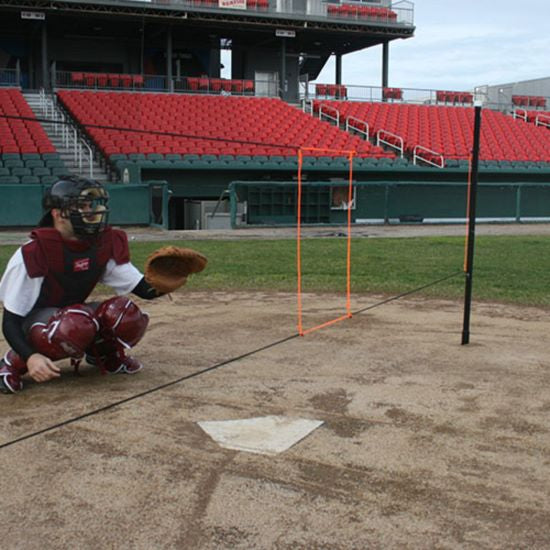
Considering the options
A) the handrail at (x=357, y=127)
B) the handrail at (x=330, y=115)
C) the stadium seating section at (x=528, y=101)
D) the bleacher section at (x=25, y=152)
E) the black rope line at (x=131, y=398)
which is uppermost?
the stadium seating section at (x=528, y=101)

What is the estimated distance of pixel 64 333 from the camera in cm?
445

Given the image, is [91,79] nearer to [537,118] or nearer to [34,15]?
[34,15]

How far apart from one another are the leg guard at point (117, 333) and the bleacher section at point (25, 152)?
16.0 meters

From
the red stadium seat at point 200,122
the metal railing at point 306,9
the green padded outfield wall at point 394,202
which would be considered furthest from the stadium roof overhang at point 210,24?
the green padded outfield wall at point 394,202

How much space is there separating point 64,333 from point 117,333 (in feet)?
1.45

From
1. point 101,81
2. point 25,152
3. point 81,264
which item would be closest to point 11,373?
point 81,264

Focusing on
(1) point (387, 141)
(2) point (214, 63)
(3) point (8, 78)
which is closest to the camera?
(1) point (387, 141)

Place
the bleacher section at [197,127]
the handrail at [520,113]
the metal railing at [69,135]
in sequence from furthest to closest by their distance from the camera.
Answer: the handrail at [520,113] < the bleacher section at [197,127] < the metal railing at [69,135]

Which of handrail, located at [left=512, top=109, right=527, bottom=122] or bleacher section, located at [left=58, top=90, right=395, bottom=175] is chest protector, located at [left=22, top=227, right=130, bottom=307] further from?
handrail, located at [left=512, top=109, right=527, bottom=122]

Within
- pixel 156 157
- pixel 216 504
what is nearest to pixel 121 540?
pixel 216 504

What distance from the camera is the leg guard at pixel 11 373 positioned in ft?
15.4

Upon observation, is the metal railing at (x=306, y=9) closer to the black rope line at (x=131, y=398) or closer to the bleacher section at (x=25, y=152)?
the bleacher section at (x=25, y=152)

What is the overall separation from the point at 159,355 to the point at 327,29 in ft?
94.3

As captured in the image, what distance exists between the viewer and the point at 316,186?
23516mm
